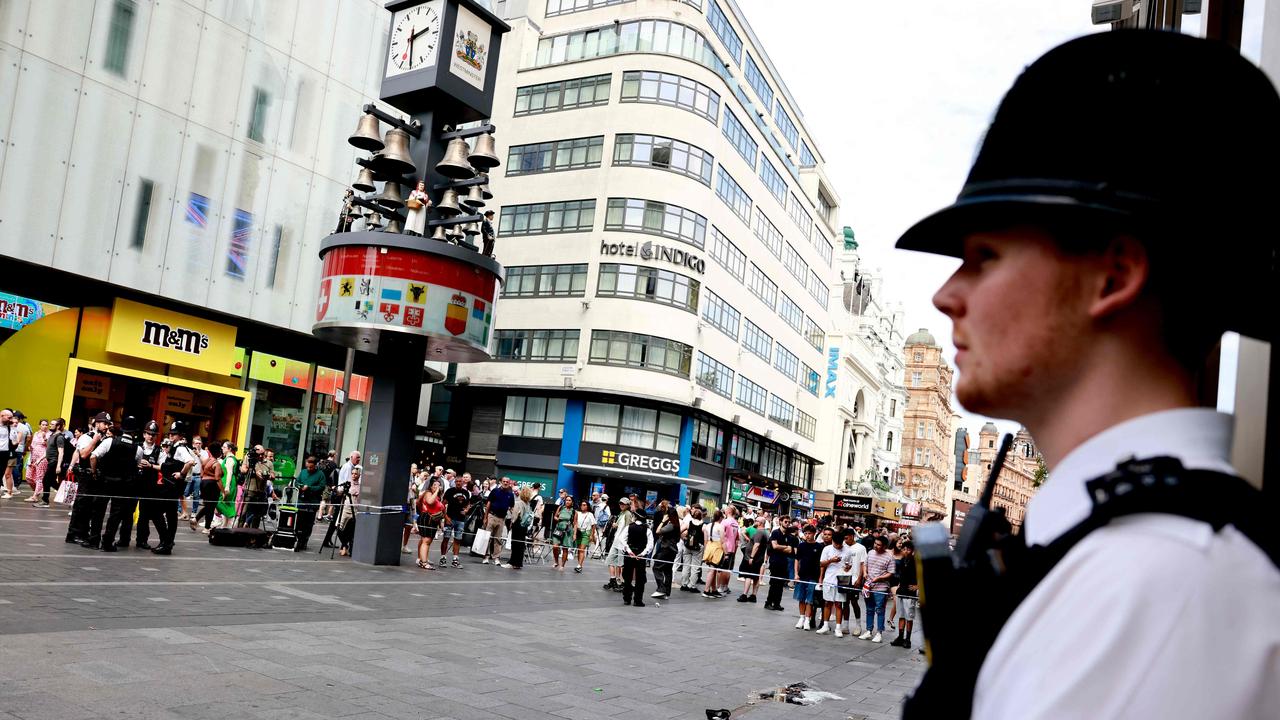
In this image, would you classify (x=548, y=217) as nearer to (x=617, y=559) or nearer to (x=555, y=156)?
(x=555, y=156)

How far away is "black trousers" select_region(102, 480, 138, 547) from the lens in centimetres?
1442

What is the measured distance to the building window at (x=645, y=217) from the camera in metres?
43.8

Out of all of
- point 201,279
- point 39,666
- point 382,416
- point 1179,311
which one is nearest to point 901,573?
point 382,416

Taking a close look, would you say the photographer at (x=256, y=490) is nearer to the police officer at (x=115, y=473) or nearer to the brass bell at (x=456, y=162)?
the police officer at (x=115, y=473)

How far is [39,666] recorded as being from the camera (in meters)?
6.91

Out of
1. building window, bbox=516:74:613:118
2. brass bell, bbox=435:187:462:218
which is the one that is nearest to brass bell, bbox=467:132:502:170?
brass bell, bbox=435:187:462:218

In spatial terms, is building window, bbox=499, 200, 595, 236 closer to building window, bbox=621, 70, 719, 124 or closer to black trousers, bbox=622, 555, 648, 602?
building window, bbox=621, 70, 719, 124

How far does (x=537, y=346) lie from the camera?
4509 cm

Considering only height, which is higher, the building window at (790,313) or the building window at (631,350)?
the building window at (790,313)

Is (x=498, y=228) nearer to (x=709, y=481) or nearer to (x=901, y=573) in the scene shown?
(x=709, y=481)

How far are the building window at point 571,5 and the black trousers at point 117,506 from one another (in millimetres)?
37281

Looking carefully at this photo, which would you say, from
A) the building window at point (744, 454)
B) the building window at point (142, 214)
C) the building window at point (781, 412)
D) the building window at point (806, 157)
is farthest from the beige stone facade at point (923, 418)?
the building window at point (142, 214)

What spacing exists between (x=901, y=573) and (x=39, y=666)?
14.5 m

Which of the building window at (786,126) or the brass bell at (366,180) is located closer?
the brass bell at (366,180)
